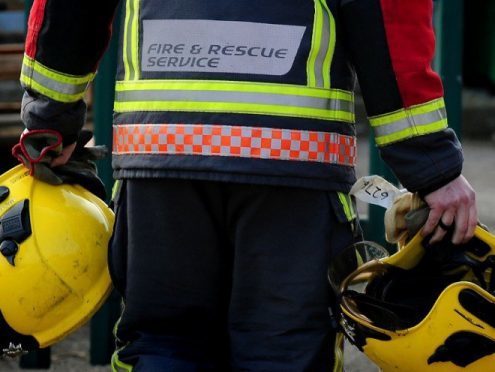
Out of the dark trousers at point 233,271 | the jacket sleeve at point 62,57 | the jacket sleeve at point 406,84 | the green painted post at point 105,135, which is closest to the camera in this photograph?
the jacket sleeve at point 406,84

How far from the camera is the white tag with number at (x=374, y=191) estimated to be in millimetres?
2779

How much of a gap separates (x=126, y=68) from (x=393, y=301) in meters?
0.84

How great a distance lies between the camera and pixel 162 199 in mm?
2744

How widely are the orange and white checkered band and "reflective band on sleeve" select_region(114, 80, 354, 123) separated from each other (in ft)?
0.13

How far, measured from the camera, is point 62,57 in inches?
115

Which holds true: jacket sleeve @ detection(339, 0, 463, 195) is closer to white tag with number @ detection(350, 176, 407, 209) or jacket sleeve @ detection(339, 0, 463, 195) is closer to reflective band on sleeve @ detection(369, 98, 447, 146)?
reflective band on sleeve @ detection(369, 98, 447, 146)

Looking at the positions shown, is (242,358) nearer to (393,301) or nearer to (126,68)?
(393,301)

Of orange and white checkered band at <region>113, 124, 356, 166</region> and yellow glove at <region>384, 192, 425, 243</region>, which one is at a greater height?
orange and white checkered band at <region>113, 124, 356, 166</region>

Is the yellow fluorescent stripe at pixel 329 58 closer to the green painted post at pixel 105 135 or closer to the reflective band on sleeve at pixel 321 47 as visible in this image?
the reflective band on sleeve at pixel 321 47

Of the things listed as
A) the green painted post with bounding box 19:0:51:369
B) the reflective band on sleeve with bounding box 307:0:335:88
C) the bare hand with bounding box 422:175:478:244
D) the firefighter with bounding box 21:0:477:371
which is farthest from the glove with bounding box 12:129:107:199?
the green painted post with bounding box 19:0:51:369

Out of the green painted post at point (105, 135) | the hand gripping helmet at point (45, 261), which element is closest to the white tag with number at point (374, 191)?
the hand gripping helmet at point (45, 261)

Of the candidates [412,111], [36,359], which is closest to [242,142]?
[412,111]

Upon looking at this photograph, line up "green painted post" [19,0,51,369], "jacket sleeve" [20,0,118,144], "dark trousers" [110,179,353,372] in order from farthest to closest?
1. "green painted post" [19,0,51,369]
2. "jacket sleeve" [20,0,118,144]
3. "dark trousers" [110,179,353,372]

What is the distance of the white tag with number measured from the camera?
2.78 meters
